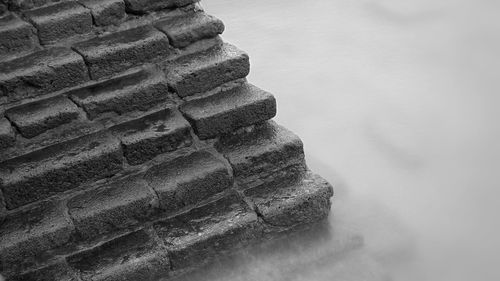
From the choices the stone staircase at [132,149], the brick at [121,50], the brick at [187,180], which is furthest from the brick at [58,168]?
the brick at [121,50]

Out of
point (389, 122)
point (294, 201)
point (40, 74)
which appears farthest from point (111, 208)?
point (389, 122)

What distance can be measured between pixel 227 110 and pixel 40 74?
0.62m

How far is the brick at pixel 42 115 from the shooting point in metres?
2.29

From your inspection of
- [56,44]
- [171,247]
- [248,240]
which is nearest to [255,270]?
[248,240]

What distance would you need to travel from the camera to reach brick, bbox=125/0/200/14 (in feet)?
8.46

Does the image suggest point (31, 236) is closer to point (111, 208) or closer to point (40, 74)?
point (111, 208)

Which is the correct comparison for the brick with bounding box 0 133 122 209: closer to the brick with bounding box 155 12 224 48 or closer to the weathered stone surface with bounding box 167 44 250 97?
the weathered stone surface with bounding box 167 44 250 97

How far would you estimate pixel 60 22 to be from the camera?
2.49 metres

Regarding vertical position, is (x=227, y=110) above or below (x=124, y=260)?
above

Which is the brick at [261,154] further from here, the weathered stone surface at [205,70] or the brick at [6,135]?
the brick at [6,135]

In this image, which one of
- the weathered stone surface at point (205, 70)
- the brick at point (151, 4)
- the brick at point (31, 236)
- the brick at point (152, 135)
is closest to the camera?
the brick at point (31, 236)

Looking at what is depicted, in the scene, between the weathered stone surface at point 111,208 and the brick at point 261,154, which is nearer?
the weathered stone surface at point 111,208

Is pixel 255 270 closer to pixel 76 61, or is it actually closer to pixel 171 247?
pixel 171 247

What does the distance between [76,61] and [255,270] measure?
0.91m
